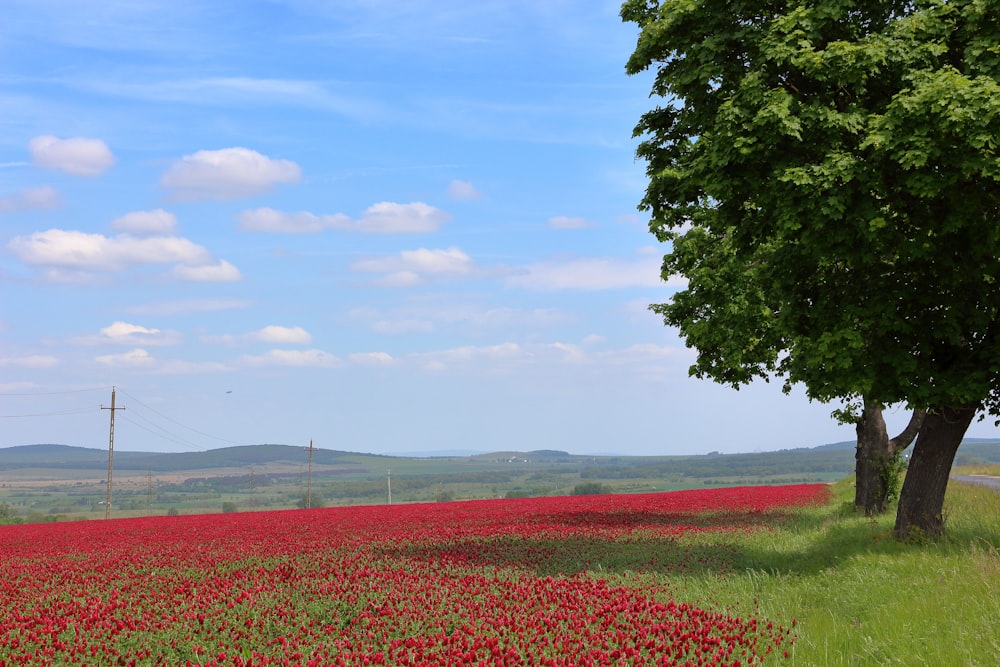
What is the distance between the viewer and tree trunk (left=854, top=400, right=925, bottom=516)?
30641mm

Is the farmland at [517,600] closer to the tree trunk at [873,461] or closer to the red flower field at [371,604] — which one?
the red flower field at [371,604]

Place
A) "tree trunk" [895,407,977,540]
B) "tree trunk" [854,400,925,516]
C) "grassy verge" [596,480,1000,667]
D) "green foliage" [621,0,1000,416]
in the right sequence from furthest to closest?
1. "tree trunk" [854,400,925,516]
2. "tree trunk" [895,407,977,540]
3. "green foliage" [621,0,1000,416]
4. "grassy verge" [596,480,1000,667]

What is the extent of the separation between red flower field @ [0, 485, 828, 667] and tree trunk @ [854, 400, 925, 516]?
28.9 feet

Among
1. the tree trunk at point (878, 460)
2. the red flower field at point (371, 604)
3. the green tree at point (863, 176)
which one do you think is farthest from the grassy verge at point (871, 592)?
the tree trunk at point (878, 460)

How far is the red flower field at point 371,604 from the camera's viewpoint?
35.9 ft

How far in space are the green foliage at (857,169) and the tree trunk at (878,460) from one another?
38.6 ft

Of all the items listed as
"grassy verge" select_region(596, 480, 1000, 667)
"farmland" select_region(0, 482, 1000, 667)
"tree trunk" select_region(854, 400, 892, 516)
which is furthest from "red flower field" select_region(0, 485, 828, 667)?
"tree trunk" select_region(854, 400, 892, 516)

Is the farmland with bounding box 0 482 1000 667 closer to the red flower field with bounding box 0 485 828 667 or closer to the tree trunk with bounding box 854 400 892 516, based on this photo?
the red flower field with bounding box 0 485 828 667

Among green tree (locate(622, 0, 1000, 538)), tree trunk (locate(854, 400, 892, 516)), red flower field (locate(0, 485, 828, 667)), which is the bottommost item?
red flower field (locate(0, 485, 828, 667))

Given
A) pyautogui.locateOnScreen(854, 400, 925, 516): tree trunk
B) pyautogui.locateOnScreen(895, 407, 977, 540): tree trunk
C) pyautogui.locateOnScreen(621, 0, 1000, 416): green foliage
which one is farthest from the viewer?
pyautogui.locateOnScreen(854, 400, 925, 516): tree trunk

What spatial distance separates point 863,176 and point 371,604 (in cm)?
1131

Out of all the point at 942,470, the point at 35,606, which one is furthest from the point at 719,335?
the point at 35,606

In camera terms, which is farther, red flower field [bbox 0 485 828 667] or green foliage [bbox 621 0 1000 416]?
green foliage [bbox 621 0 1000 416]

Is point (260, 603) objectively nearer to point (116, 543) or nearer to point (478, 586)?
point (478, 586)
